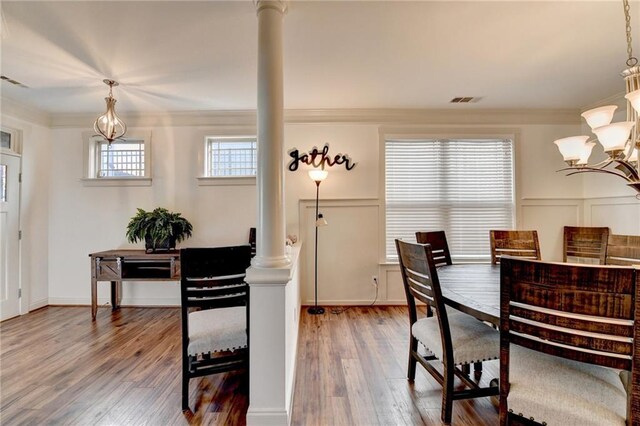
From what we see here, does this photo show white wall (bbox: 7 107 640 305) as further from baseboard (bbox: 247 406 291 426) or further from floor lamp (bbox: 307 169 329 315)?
baseboard (bbox: 247 406 291 426)

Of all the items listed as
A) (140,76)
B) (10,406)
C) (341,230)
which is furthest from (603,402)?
(140,76)

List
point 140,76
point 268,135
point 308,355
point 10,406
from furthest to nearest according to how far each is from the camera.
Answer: point 140,76 → point 308,355 → point 10,406 → point 268,135

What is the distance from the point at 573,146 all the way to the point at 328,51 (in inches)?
74.4

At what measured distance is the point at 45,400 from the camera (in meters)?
2.00

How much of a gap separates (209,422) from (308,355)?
0.99 metres

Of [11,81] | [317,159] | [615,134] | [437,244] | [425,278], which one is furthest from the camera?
[317,159]

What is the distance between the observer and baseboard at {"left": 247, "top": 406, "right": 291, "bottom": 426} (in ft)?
5.45

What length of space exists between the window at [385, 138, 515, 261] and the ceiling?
0.64 meters

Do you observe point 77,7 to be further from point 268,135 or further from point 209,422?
point 209,422

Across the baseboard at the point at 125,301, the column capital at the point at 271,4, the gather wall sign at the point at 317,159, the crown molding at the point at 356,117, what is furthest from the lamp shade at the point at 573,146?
the baseboard at the point at 125,301

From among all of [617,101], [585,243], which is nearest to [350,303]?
[585,243]

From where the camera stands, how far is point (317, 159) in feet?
12.8

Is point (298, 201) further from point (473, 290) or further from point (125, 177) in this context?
point (473, 290)

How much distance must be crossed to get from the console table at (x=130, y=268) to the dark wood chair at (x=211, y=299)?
166 cm
